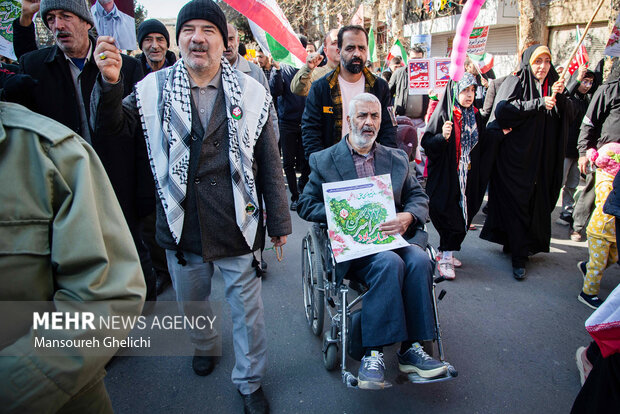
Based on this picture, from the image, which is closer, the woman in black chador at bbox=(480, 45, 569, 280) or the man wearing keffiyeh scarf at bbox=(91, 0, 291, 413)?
the man wearing keffiyeh scarf at bbox=(91, 0, 291, 413)

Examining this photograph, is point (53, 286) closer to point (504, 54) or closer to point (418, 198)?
point (418, 198)

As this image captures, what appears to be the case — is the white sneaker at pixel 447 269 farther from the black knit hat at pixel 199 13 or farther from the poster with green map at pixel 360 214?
the black knit hat at pixel 199 13

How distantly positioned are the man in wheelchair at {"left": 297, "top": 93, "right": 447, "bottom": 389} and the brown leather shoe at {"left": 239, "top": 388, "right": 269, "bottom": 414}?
23.3 inches

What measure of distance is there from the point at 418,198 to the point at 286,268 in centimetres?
192

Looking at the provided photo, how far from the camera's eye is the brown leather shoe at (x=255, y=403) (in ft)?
7.40

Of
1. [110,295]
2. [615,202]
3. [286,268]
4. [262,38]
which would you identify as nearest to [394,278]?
[615,202]

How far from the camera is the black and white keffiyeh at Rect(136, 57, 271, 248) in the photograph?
2078 millimetres

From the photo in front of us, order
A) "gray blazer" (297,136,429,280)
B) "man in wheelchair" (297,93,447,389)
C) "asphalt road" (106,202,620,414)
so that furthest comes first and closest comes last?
"gray blazer" (297,136,429,280)
"asphalt road" (106,202,620,414)
"man in wheelchair" (297,93,447,389)

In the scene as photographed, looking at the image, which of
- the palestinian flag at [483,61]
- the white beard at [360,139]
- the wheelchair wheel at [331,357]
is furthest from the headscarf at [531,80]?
the palestinian flag at [483,61]

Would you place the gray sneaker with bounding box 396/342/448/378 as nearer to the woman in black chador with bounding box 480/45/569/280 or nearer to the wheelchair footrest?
the wheelchair footrest

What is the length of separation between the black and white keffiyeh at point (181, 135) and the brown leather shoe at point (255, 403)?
888 millimetres

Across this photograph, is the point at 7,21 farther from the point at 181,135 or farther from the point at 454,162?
the point at 454,162

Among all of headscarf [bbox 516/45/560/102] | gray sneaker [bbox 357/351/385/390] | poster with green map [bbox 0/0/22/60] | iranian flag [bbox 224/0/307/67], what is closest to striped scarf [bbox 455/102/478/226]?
headscarf [bbox 516/45/560/102]

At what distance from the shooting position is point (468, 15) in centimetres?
351
